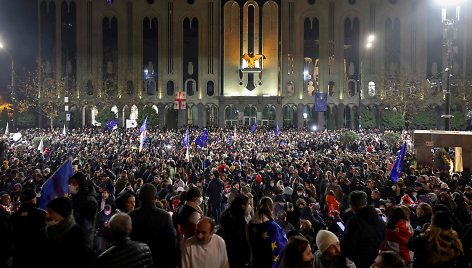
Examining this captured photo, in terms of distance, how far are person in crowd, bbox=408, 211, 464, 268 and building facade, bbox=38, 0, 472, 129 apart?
6078cm

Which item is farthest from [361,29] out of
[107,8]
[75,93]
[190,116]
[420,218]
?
[420,218]

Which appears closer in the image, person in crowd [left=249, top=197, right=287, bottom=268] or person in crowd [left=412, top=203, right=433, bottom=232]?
person in crowd [left=249, top=197, right=287, bottom=268]

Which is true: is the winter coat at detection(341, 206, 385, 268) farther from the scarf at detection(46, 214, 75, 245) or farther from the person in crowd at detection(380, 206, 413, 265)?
the scarf at detection(46, 214, 75, 245)

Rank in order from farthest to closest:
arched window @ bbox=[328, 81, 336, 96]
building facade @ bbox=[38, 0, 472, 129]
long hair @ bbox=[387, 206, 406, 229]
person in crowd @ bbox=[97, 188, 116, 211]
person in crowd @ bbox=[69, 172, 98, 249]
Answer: arched window @ bbox=[328, 81, 336, 96]
building facade @ bbox=[38, 0, 472, 129]
person in crowd @ bbox=[97, 188, 116, 211]
person in crowd @ bbox=[69, 172, 98, 249]
long hair @ bbox=[387, 206, 406, 229]

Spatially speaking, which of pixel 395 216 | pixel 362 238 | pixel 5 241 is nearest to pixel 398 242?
pixel 395 216

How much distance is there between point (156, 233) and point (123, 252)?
4.28 ft

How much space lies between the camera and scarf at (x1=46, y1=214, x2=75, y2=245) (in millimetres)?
5312

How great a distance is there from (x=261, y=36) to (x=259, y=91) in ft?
22.3

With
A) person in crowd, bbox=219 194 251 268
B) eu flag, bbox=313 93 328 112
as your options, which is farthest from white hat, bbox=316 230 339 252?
eu flag, bbox=313 93 328 112

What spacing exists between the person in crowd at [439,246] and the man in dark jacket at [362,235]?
0.53m

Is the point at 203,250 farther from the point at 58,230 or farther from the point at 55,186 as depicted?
the point at 55,186

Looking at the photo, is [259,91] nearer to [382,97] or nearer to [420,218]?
[382,97]

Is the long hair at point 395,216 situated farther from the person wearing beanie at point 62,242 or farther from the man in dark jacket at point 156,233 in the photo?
the person wearing beanie at point 62,242

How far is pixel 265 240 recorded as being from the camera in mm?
6473
